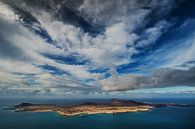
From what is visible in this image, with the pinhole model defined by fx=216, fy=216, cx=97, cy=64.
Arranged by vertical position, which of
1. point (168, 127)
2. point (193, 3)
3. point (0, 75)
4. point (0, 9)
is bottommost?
point (168, 127)

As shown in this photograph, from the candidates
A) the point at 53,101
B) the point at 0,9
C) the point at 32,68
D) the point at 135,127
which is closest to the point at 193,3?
the point at 0,9

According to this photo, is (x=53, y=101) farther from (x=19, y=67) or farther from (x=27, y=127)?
(x=19, y=67)

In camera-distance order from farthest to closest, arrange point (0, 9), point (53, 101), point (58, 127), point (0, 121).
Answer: point (53, 101)
point (0, 121)
point (58, 127)
point (0, 9)

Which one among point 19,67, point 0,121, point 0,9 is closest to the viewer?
point 0,9

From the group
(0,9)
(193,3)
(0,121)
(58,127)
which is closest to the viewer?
(0,9)

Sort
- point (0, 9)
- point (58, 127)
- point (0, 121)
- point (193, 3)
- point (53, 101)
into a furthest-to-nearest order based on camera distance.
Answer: point (53, 101) < point (0, 121) < point (58, 127) < point (193, 3) < point (0, 9)

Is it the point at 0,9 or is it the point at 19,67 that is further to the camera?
the point at 19,67

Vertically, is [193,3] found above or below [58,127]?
above

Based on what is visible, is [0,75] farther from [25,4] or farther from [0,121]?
[0,121]

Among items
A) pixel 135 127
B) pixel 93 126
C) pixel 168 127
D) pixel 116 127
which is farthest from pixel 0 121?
pixel 168 127
